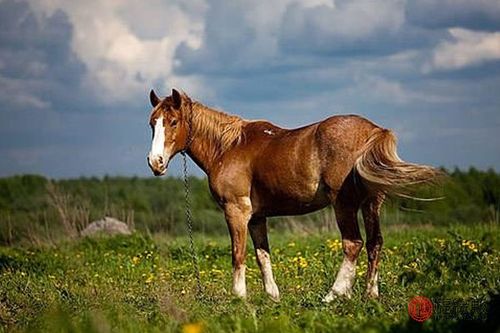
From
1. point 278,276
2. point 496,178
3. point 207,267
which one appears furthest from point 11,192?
point 278,276

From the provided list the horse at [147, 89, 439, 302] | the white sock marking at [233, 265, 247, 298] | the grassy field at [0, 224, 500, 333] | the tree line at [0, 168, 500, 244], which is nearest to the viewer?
the grassy field at [0, 224, 500, 333]

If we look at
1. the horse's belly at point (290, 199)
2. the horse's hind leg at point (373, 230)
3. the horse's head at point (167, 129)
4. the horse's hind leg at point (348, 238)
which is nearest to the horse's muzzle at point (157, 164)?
the horse's head at point (167, 129)

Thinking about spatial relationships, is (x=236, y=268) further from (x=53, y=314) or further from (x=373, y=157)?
(x=53, y=314)

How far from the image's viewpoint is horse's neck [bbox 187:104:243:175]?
11516 millimetres

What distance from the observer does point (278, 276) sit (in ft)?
43.0

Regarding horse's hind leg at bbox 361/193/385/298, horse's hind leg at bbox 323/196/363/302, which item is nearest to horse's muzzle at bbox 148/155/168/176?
horse's hind leg at bbox 323/196/363/302

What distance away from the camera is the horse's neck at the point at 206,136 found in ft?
37.8

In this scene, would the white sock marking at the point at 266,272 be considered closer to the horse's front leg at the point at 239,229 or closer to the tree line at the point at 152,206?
the horse's front leg at the point at 239,229

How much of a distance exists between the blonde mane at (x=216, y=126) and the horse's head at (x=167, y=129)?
0.15 meters

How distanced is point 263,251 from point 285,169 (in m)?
1.26

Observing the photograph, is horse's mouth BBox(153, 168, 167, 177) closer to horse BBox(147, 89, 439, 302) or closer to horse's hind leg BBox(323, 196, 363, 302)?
horse BBox(147, 89, 439, 302)

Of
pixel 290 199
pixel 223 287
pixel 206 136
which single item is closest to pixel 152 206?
pixel 223 287

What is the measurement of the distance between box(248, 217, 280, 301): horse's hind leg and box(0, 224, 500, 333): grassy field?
0.80 feet

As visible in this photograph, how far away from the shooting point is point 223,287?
479 inches
